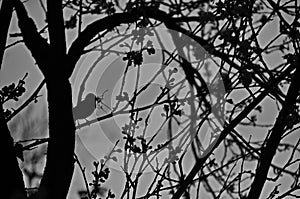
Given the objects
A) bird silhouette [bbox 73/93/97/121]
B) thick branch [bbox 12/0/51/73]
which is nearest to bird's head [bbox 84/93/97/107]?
bird silhouette [bbox 73/93/97/121]

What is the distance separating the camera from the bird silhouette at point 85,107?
375 cm

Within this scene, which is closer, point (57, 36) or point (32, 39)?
point (57, 36)

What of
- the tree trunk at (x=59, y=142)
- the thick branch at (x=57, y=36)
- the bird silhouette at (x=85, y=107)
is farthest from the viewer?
the bird silhouette at (x=85, y=107)

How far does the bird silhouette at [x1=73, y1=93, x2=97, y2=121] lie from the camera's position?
3.75 m

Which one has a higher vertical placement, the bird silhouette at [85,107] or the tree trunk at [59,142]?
the bird silhouette at [85,107]

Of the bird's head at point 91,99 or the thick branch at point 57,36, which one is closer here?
the thick branch at point 57,36

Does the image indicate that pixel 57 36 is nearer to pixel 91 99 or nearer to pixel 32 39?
pixel 32 39

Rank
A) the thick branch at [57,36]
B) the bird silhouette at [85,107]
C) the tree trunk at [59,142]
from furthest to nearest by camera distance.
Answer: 1. the bird silhouette at [85,107]
2. the thick branch at [57,36]
3. the tree trunk at [59,142]

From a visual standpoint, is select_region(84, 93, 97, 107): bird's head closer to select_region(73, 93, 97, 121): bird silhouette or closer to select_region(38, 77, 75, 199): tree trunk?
select_region(73, 93, 97, 121): bird silhouette

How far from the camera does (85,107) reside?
380 cm

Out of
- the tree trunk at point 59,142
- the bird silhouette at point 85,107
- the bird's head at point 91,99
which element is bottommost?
the tree trunk at point 59,142

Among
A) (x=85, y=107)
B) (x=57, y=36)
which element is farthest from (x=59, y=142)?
(x=85, y=107)

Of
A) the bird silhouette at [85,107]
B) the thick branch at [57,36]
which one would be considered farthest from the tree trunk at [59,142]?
the bird silhouette at [85,107]

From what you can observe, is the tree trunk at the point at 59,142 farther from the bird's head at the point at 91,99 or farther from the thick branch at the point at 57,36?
the bird's head at the point at 91,99
